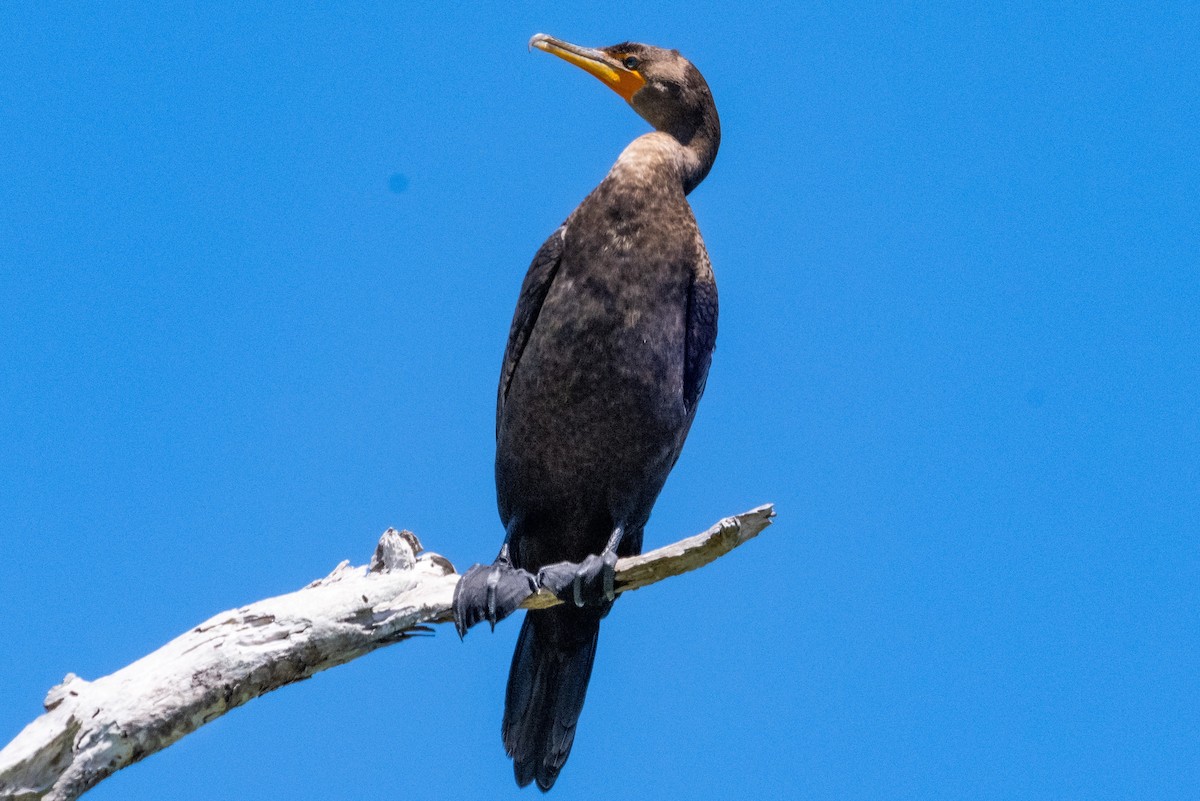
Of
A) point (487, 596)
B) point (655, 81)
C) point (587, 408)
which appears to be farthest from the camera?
point (655, 81)

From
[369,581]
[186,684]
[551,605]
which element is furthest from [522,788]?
[186,684]

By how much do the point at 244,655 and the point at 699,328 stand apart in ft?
7.12

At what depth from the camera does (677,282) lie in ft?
18.1

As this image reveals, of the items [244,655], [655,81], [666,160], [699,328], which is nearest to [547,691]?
[244,655]

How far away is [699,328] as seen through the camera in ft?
18.5

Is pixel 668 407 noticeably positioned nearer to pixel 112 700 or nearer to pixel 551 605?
pixel 551 605

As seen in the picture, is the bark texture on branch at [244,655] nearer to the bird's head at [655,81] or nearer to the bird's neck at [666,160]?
the bird's neck at [666,160]

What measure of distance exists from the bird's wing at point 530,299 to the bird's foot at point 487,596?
3.05 ft

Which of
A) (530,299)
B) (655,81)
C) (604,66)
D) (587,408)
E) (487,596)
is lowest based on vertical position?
(487,596)

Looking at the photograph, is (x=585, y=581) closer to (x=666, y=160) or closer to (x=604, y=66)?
(x=666, y=160)

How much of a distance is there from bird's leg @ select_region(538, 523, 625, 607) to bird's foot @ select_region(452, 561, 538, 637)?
0.09m

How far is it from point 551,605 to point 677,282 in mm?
1350

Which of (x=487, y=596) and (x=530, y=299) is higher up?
(x=530, y=299)

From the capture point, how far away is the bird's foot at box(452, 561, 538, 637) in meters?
4.92
